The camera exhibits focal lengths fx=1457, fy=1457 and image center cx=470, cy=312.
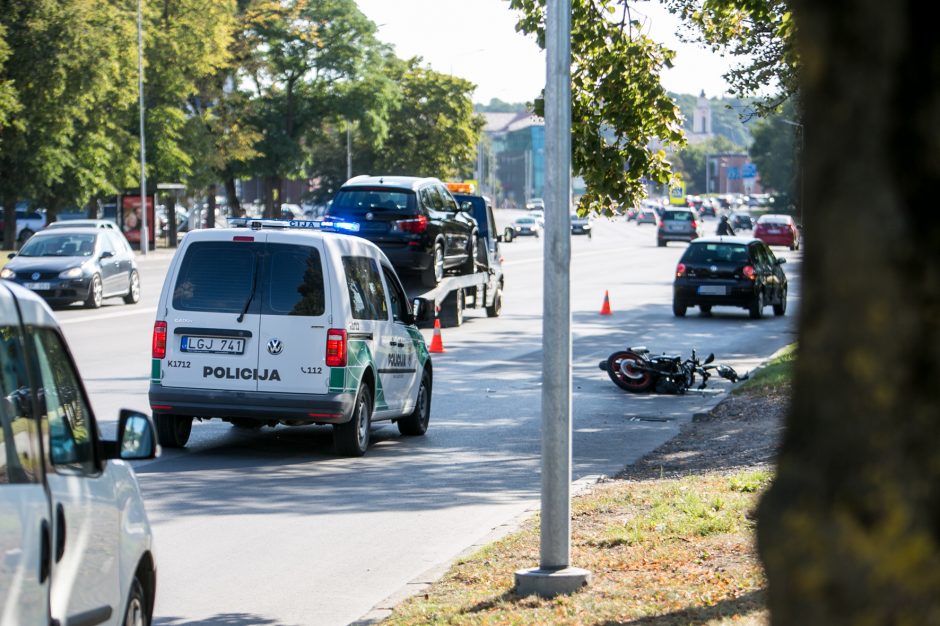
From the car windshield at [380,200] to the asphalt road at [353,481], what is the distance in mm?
2674

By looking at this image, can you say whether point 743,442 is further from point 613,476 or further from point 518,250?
point 518,250

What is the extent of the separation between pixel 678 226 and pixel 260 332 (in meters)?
61.9

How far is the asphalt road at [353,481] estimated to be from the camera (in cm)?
793

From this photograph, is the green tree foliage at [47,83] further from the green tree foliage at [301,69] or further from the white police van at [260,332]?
the white police van at [260,332]

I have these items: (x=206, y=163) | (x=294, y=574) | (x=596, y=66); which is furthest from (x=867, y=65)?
(x=206, y=163)

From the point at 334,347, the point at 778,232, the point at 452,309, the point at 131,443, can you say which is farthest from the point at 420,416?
the point at 778,232

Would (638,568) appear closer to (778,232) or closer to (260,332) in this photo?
(260,332)

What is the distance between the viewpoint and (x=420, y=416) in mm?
14164

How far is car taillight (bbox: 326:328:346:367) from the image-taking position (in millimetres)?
12016

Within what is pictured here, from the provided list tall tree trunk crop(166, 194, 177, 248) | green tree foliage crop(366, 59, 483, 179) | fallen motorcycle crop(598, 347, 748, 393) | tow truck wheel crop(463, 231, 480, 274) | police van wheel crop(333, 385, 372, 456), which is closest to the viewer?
police van wheel crop(333, 385, 372, 456)

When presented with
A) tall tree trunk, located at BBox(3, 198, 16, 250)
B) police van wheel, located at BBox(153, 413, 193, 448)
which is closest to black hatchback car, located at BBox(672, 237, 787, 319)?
police van wheel, located at BBox(153, 413, 193, 448)

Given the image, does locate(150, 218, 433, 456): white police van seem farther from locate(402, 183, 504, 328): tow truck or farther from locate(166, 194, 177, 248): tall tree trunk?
locate(166, 194, 177, 248): tall tree trunk

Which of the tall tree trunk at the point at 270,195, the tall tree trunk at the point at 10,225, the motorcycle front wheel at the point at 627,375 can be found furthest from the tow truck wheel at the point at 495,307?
the tall tree trunk at the point at 270,195

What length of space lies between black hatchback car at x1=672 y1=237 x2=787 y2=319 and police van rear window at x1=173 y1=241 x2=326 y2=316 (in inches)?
749
